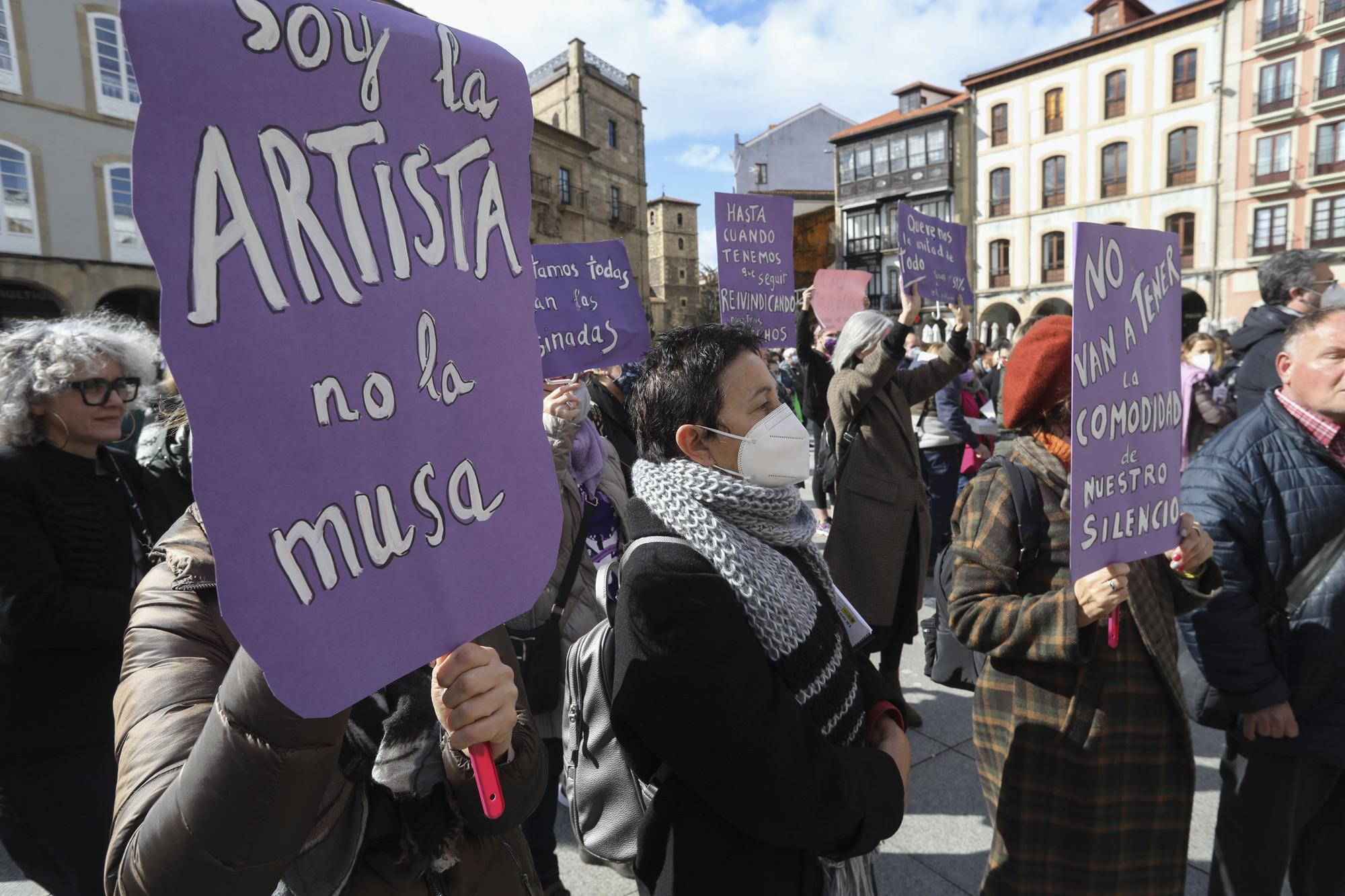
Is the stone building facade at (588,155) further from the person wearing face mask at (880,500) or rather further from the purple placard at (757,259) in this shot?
the person wearing face mask at (880,500)

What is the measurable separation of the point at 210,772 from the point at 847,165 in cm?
3863

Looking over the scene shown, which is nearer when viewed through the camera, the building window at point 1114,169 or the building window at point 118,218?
the building window at point 118,218

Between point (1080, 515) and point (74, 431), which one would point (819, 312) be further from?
point (74, 431)

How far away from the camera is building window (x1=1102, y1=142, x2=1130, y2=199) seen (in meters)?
27.0

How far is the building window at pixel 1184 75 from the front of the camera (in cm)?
2505

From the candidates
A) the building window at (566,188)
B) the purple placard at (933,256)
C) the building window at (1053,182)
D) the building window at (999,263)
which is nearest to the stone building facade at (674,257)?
the building window at (566,188)

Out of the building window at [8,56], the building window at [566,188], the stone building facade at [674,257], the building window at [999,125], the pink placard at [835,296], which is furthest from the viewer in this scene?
the stone building facade at [674,257]

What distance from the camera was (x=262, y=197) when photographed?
78 centimetres

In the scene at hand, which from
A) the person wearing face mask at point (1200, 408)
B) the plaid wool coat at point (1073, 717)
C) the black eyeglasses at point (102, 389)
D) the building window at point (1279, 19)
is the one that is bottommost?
the plaid wool coat at point (1073, 717)

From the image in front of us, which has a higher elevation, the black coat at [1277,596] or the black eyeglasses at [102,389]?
the black eyeglasses at [102,389]

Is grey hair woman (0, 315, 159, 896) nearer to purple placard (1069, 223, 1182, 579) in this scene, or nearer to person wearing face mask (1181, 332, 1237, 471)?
purple placard (1069, 223, 1182, 579)

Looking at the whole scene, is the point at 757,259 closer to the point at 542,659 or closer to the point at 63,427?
the point at 542,659

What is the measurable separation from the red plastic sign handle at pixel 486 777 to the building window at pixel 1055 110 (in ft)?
110

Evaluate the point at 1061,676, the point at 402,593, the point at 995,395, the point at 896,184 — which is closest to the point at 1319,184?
the point at 896,184
